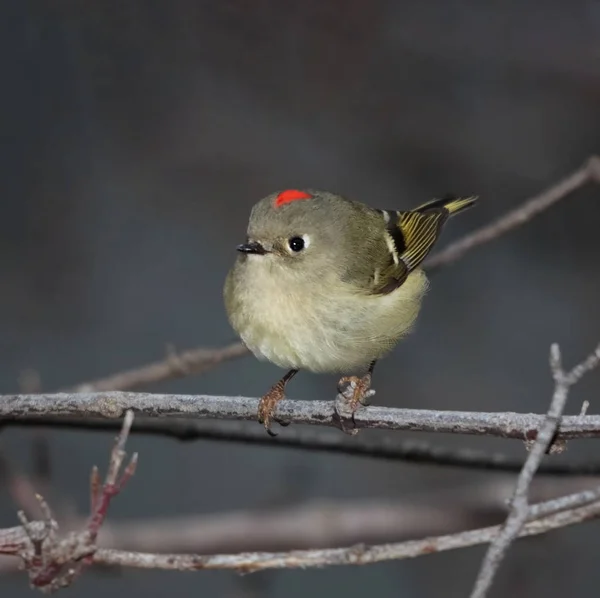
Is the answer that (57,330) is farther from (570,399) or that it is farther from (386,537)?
(570,399)

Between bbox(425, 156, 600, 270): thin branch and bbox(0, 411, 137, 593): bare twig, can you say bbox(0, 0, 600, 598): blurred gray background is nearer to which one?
bbox(425, 156, 600, 270): thin branch

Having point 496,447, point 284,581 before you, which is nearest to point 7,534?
point 284,581

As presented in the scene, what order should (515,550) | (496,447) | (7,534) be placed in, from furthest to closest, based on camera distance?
(496,447)
(515,550)
(7,534)

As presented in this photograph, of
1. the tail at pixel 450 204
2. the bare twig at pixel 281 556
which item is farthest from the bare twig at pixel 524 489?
the tail at pixel 450 204

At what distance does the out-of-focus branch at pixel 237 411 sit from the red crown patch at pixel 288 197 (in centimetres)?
48

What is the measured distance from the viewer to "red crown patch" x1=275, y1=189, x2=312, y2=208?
1.99 meters

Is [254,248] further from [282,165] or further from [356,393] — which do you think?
[282,165]

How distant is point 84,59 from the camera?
12.4ft

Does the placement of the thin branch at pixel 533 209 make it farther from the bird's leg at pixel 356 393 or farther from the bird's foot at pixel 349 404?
the bird's foot at pixel 349 404

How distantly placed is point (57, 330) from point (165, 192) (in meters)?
0.70

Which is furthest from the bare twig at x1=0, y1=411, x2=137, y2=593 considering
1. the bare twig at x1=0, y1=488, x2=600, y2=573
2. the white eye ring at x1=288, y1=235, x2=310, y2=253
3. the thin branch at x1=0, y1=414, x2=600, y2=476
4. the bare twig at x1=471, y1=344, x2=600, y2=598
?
the thin branch at x1=0, y1=414, x2=600, y2=476

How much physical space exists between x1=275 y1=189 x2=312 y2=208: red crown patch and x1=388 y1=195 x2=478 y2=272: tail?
0.36m

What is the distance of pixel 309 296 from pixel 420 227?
2.14 ft

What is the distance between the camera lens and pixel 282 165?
12.5 ft
